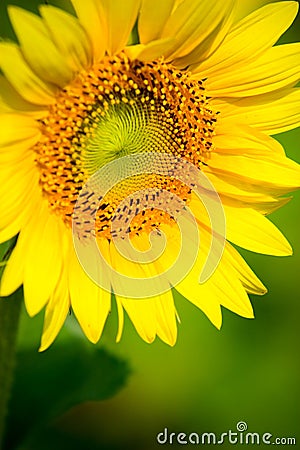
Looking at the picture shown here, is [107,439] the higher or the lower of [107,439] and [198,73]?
the lower

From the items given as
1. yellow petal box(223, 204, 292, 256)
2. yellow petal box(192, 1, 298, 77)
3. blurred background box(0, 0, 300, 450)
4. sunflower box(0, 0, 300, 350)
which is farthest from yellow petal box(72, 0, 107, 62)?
blurred background box(0, 0, 300, 450)

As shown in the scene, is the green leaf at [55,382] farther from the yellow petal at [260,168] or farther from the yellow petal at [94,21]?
the yellow petal at [94,21]

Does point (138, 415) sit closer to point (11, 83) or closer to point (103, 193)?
point (103, 193)

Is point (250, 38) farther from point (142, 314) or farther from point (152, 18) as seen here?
point (142, 314)

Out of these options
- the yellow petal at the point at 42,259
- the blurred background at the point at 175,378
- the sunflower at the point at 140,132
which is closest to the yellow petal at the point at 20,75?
the sunflower at the point at 140,132

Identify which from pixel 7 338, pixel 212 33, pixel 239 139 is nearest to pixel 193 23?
pixel 212 33

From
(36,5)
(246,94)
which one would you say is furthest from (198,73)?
(36,5)
